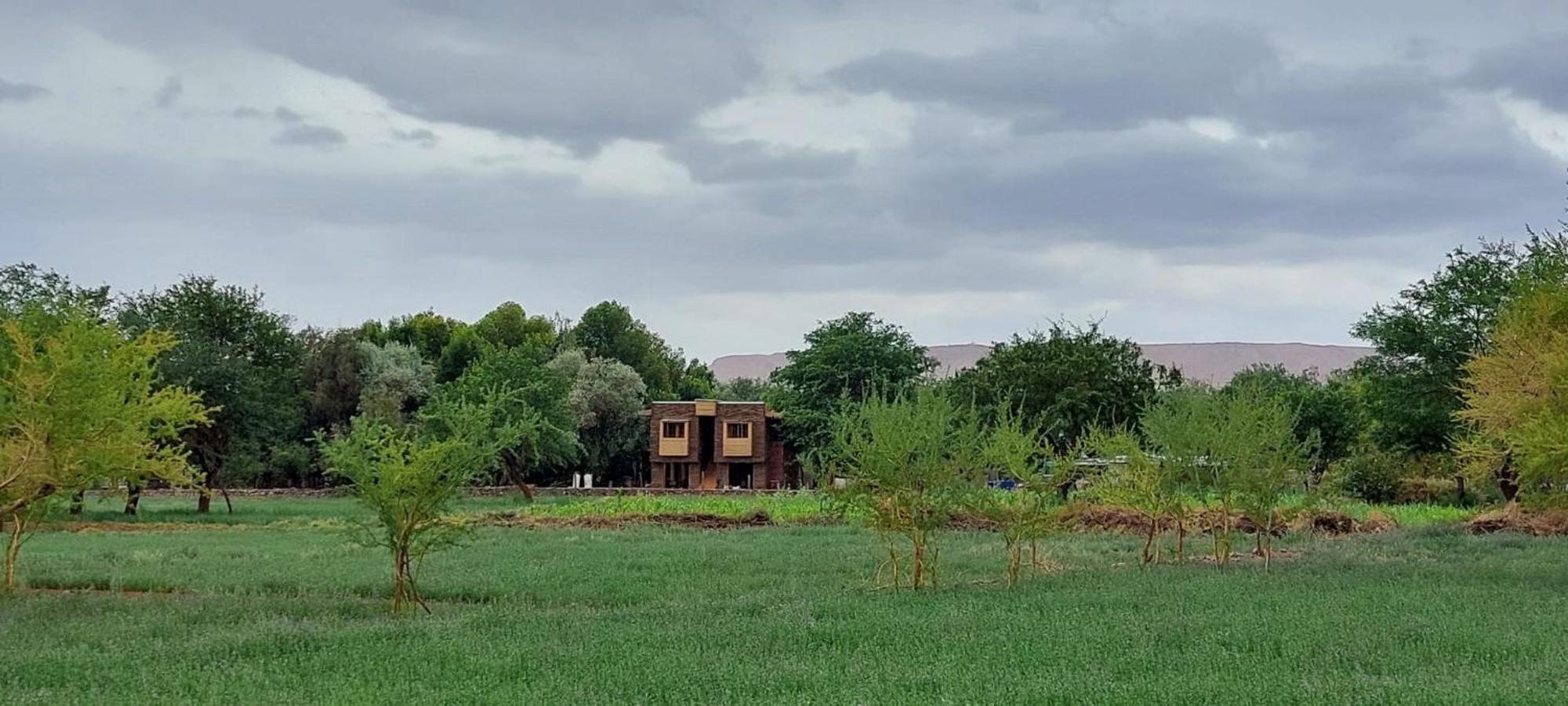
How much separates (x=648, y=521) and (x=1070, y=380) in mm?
17953

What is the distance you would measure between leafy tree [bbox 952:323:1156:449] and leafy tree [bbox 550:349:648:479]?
3100cm

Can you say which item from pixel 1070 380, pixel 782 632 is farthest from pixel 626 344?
pixel 782 632

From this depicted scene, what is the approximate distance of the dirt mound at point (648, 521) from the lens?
3997 centimetres

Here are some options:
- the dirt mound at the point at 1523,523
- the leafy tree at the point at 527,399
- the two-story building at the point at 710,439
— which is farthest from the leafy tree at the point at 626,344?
the dirt mound at the point at 1523,523

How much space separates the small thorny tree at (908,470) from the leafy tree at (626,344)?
76.0 meters

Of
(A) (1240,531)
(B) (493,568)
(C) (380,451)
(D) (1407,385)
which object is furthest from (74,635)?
(D) (1407,385)

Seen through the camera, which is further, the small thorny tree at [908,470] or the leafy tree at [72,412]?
the small thorny tree at [908,470]

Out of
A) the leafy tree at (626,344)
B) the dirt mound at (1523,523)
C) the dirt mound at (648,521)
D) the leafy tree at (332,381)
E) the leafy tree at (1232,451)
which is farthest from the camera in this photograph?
the leafy tree at (626,344)

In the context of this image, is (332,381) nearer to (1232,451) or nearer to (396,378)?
(396,378)

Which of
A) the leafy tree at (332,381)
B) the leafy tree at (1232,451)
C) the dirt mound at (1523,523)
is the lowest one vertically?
the dirt mound at (1523,523)

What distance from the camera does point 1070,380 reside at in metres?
48.8

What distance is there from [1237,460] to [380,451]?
51.8 ft

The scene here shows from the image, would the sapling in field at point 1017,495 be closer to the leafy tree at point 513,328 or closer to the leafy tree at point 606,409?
the leafy tree at point 606,409

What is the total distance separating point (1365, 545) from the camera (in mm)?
28922
